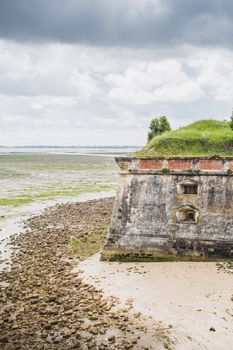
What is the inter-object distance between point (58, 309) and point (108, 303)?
169cm

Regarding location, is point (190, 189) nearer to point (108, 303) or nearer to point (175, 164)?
point (175, 164)

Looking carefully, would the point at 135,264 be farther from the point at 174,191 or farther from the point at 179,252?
the point at 174,191

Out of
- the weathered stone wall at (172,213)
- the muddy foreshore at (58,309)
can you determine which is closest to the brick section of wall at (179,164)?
the weathered stone wall at (172,213)

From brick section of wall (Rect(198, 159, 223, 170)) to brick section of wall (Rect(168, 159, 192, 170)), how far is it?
502 millimetres

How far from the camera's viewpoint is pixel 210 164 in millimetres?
17438

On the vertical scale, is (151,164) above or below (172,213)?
above

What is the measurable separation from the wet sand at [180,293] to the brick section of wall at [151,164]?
4.52 m

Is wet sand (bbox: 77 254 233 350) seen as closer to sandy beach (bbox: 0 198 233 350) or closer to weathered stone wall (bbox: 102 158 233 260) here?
sandy beach (bbox: 0 198 233 350)

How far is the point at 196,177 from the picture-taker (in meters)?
17.7

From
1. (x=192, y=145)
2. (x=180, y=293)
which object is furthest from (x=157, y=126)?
(x=180, y=293)

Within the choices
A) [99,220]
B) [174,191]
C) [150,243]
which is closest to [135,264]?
[150,243]

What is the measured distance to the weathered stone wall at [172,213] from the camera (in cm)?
1694

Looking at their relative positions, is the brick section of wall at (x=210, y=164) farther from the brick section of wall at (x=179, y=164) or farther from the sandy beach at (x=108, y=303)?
the sandy beach at (x=108, y=303)

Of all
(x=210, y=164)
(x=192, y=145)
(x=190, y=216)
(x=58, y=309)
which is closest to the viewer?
(x=58, y=309)
